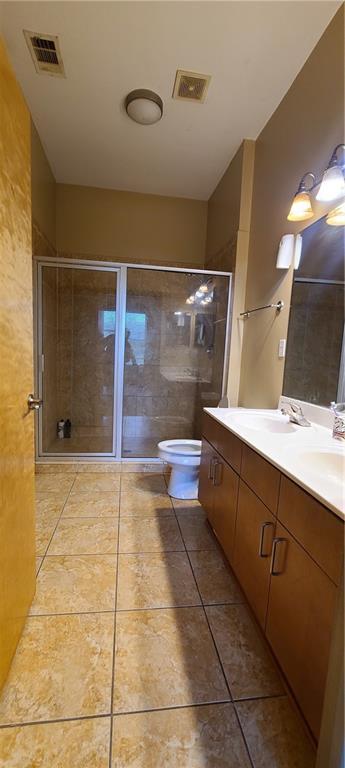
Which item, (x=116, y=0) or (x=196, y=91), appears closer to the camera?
(x=116, y=0)

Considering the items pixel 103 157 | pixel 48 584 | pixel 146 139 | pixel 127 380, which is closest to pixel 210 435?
pixel 48 584

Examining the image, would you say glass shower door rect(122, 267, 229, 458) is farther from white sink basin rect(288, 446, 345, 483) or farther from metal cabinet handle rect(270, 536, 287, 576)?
metal cabinet handle rect(270, 536, 287, 576)

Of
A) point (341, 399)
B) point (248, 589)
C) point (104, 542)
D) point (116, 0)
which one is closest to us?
point (248, 589)

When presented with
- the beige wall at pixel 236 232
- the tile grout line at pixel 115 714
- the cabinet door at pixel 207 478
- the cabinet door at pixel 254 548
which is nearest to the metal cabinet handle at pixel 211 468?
the cabinet door at pixel 207 478

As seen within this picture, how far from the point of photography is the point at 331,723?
0.69 m

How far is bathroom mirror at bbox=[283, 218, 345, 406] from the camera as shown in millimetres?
1447

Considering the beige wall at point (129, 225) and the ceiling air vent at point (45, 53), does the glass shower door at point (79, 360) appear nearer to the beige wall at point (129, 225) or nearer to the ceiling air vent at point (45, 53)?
the beige wall at point (129, 225)

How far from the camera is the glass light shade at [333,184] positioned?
4.39 ft

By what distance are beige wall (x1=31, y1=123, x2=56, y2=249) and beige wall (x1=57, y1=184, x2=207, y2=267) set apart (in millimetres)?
133

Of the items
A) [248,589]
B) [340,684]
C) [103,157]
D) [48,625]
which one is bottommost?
[48,625]

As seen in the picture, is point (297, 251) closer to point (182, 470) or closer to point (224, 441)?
point (224, 441)

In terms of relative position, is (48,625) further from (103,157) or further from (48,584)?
(103,157)

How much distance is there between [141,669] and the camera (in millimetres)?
1133

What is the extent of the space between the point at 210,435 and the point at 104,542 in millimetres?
867
